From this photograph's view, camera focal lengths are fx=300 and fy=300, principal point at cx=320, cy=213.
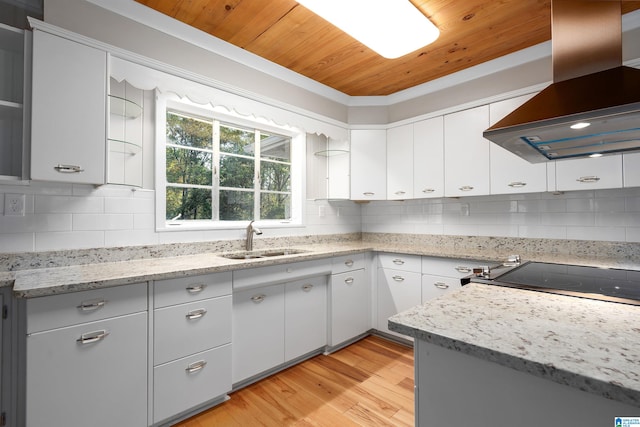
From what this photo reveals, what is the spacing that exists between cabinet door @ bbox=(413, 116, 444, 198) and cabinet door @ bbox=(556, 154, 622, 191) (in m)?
0.89

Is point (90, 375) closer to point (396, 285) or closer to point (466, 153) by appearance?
point (396, 285)

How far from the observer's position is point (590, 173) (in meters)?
2.12

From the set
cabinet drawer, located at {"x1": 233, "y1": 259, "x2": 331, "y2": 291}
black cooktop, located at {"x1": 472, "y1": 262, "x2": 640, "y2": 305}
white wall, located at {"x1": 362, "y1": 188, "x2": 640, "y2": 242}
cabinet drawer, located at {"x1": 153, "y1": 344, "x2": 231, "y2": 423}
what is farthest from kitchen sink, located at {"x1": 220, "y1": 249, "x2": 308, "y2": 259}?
black cooktop, located at {"x1": 472, "y1": 262, "x2": 640, "y2": 305}

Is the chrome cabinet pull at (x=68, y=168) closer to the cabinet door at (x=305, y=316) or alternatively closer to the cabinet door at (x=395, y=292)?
the cabinet door at (x=305, y=316)

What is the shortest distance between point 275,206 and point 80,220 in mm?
1603

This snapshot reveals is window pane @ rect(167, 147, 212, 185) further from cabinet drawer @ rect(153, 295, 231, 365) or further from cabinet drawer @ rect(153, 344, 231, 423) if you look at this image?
cabinet drawer @ rect(153, 344, 231, 423)

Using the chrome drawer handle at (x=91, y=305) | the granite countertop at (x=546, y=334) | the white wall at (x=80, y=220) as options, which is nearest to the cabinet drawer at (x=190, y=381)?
the chrome drawer handle at (x=91, y=305)

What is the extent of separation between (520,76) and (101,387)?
348cm

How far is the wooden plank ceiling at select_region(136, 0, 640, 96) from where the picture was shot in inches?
75.2

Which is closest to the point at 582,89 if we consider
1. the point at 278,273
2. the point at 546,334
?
the point at 546,334

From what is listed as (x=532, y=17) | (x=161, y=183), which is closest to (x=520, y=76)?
(x=532, y=17)

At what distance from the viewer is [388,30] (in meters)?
1.97

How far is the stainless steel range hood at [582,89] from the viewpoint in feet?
3.35

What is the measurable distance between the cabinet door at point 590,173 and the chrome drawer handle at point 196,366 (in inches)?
108
